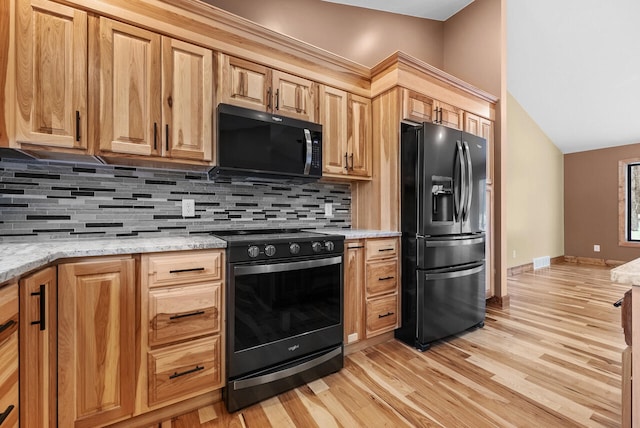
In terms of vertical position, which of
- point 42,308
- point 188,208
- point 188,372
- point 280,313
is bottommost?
point 188,372

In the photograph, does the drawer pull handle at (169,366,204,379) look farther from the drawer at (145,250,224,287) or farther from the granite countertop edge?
the granite countertop edge

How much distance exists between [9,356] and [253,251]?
100 cm

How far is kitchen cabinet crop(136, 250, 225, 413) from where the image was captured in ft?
4.79

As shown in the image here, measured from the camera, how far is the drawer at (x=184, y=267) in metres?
1.47

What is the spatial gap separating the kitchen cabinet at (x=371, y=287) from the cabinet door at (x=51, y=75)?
1827mm

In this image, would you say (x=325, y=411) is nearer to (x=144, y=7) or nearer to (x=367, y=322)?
(x=367, y=322)

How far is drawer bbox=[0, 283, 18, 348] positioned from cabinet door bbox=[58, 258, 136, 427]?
354 mm

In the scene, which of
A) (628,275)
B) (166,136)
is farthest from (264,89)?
(628,275)

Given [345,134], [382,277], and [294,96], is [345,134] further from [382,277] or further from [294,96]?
[382,277]

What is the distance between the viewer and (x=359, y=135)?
2633mm

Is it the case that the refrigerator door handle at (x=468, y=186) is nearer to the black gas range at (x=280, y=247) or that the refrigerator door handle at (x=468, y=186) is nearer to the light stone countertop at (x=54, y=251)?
the black gas range at (x=280, y=247)

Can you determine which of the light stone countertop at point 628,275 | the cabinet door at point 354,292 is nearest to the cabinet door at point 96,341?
the cabinet door at point 354,292

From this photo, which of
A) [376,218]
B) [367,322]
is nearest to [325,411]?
[367,322]

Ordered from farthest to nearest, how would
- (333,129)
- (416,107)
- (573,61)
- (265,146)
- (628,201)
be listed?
1. (628,201)
2. (573,61)
3. (416,107)
4. (333,129)
5. (265,146)
